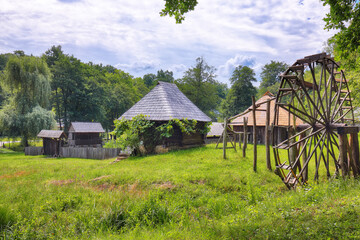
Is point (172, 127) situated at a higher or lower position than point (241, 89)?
lower

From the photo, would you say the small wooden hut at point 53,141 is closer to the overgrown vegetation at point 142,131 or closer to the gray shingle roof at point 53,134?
the gray shingle roof at point 53,134

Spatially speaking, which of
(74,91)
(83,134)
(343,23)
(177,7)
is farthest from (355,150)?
(74,91)

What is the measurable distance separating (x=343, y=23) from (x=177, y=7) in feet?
16.4

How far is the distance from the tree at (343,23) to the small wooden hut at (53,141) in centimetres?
2602

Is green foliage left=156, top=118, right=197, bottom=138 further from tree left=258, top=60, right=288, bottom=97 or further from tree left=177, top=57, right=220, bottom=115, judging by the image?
tree left=258, top=60, right=288, bottom=97

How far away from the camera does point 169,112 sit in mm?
15898

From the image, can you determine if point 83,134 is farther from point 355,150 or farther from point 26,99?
point 355,150

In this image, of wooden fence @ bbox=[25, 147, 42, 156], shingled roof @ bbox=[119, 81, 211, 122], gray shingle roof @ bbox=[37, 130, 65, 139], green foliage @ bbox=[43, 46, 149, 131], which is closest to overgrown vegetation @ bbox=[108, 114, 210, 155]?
shingled roof @ bbox=[119, 81, 211, 122]

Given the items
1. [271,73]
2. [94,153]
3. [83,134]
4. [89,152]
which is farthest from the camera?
[271,73]

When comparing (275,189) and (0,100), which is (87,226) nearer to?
(275,189)

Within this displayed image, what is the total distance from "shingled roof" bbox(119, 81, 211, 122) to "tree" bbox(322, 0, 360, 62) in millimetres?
10696

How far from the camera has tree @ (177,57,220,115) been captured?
43719 millimetres

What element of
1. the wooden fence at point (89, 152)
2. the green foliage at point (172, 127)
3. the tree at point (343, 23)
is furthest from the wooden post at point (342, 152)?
the wooden fence at point (89, 152)

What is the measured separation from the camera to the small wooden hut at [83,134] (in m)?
29.3
